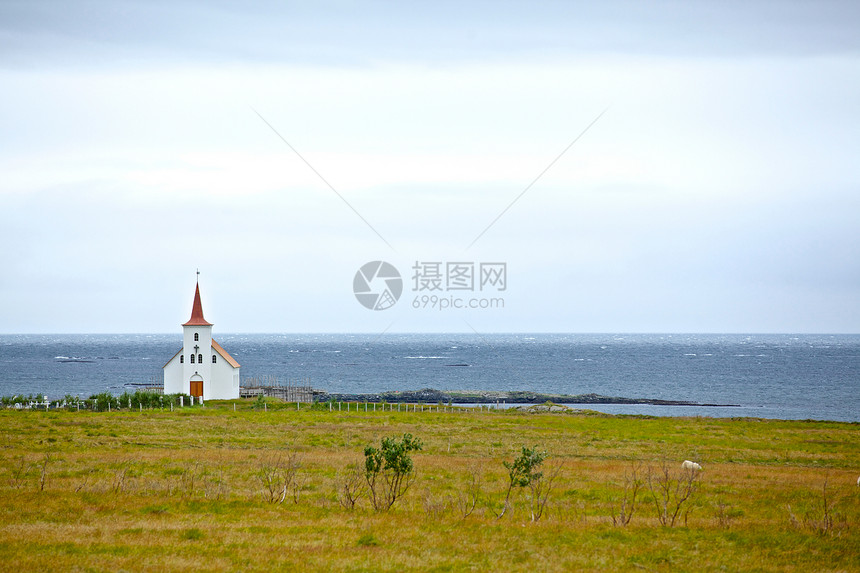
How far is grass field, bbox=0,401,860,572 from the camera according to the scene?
15.7 meters

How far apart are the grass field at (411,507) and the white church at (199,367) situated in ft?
73.0

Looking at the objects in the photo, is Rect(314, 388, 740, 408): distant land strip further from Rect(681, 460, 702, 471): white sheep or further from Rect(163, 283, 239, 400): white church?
Rect(681, 460, 702, 471): white sheep

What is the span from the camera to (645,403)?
3878 inches

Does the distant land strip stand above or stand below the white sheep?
below

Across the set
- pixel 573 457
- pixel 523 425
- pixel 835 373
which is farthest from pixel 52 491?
pixel 835 373

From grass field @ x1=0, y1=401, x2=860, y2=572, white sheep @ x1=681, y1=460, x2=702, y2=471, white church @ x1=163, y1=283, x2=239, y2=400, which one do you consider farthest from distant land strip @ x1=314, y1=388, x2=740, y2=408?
white sheep @ x1=681, y1=460, x2=702, y2=471

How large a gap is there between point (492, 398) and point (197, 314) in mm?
48649

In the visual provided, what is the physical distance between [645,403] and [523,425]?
1986 inches

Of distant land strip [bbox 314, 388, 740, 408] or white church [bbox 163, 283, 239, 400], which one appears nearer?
white church [bbox 163, 283, 239, 400]

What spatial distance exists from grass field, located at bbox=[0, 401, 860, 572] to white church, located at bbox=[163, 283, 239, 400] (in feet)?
73.0

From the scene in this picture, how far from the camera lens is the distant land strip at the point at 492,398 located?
96.4 meters

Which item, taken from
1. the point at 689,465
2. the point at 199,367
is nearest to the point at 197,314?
the point at 199,367

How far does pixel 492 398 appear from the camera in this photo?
341 feet

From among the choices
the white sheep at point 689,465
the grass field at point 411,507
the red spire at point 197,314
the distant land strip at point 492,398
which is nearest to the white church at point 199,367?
the red spire at point 197,314
